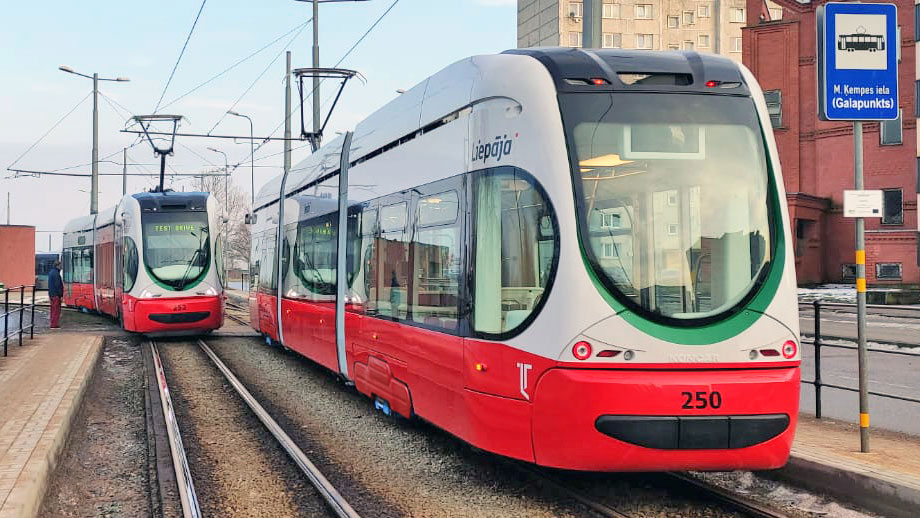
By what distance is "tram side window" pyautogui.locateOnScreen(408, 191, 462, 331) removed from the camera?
7.69 meters

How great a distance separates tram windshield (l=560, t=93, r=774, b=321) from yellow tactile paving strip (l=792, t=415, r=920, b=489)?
5.22ft

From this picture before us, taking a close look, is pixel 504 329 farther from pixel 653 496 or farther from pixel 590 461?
pixel 653 496

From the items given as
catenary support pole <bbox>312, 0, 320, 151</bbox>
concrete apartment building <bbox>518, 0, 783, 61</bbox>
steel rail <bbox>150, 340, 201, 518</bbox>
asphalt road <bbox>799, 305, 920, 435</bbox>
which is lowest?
steel rail <bbox>150, 340, 201, 518</bbox>

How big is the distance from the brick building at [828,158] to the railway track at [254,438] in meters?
34.3

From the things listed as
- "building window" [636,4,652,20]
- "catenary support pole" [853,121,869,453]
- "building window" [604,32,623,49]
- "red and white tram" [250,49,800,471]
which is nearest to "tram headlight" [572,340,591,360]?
"red and white tram" [250,49,800,471]

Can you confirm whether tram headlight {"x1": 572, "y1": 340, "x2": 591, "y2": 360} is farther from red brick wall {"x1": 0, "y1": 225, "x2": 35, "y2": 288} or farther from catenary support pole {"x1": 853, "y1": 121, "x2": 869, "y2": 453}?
red brick wall {"x1": 0, "y1": 225, "x2": 35, "y2": 288}

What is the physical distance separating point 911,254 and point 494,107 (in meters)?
38.6

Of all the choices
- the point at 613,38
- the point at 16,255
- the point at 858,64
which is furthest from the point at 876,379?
the point at 613,38

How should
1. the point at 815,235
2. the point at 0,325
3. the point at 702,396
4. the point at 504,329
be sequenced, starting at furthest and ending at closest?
the point at 815,235 → the point at 0,325 → the point at 504,329 → the point at 702,396

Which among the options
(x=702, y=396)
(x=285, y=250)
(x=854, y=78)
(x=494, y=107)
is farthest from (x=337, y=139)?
(x=702, y=396)

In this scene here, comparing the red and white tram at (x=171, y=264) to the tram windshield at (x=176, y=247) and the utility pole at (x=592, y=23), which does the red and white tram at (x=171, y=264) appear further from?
the utility pole at (x=592, y=23)

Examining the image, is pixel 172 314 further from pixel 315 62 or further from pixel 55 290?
pixel 315 62

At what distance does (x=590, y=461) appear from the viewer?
6.34m

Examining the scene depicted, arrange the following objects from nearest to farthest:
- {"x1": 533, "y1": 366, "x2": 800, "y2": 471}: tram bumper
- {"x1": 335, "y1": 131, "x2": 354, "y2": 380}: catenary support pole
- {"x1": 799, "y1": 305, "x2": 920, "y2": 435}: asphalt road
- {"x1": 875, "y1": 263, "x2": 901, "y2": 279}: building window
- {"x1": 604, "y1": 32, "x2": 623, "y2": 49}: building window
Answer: {"x1": 533, "y1": 366, "x2": 800, "y2": 471}: tram bumper < {"x1": 799, "y1": 305, "x2": 920, "y2": 435}: asphalt road < {"x1": 335, "y1": 131, "x2": 354, "y2": 380}: catenary support pole < {"x1": 875, "y1": 263, "x2": 901, "y2": 279}: building window < {"x1": 604, "y1": 32, "x2": 623, "y2": 49}: building window
